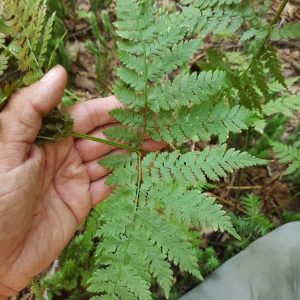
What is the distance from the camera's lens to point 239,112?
164cm

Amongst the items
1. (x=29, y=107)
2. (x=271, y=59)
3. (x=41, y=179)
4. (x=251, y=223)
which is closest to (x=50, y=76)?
(x=29, y=107)

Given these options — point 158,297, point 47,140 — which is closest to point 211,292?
point 158,297

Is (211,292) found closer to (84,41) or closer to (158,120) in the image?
(158,120)

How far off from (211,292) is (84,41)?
2681mm

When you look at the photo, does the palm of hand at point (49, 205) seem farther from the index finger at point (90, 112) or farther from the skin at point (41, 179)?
the index finger at point (90, 112)

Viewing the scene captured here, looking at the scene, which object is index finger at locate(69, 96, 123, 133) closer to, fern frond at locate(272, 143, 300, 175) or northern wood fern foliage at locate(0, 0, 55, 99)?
northern wood fern foliage at locate(0, 0, 55, 99)

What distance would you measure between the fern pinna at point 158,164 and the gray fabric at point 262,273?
0.74 m

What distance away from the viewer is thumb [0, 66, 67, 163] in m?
1.71

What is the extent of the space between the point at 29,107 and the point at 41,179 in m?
0.47

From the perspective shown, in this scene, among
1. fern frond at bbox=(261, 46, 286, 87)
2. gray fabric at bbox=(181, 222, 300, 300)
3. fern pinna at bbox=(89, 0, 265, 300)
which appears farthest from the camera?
gray fabric at bbox=(181, 222, 300, 300)

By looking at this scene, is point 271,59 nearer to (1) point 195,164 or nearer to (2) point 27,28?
(1) point 195,164

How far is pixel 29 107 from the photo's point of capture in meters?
1.71

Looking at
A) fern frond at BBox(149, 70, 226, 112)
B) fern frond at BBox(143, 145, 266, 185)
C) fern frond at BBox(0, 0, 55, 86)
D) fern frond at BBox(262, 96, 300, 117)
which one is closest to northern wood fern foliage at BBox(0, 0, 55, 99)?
fern frond at BBox(0, 0, 55, 86)

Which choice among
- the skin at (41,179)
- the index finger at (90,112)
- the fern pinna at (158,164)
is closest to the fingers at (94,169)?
the skin at (41,179)
